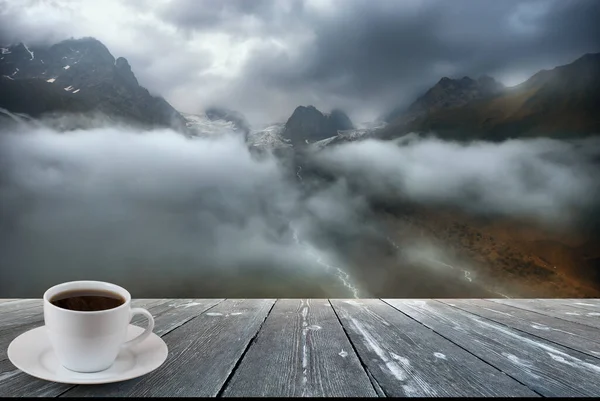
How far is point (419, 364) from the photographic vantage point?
0.70 meters

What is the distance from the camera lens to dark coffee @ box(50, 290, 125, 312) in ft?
2.06

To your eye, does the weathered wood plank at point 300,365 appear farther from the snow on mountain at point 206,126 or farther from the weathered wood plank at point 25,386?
the snow on mountain at point 206,126

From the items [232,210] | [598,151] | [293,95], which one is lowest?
[232,210]

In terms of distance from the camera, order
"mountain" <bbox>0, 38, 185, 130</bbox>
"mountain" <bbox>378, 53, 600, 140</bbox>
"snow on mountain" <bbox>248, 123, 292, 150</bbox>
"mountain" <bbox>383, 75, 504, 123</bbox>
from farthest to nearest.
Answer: "mountain" <bbox>0, 38, 185, 130</bbox>
"snow on mountain" <bbox>248, 123, 292, 150</bbox>
"mountain" <bbox>383, 75, 504, 123</bbox>
"mountain" <bbox>378, 53, 600, 140</bbox>

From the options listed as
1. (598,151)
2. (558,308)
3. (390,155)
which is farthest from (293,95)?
(558,308)

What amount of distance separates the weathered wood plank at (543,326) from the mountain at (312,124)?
17.3 ft

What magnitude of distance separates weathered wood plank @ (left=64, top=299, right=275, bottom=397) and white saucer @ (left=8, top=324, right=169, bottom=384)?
19 millimetres

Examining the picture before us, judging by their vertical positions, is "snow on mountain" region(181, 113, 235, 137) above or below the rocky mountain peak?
below

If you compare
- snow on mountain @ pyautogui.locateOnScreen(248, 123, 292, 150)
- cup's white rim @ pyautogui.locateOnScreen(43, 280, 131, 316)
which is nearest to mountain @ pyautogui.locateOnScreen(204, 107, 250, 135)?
snow on mountain @ pyautogui.locateOnScreen(248, 123, 292, 150)

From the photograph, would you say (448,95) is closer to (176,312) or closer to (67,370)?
(176,312)

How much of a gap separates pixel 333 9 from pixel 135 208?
21.1 ft

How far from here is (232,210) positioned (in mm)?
8477

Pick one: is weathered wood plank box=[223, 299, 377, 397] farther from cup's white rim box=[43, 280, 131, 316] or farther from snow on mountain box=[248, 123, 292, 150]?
snow on mountain box=[248, 123, 292, 150]

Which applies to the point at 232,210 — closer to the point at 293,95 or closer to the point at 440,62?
the point at 293,95
